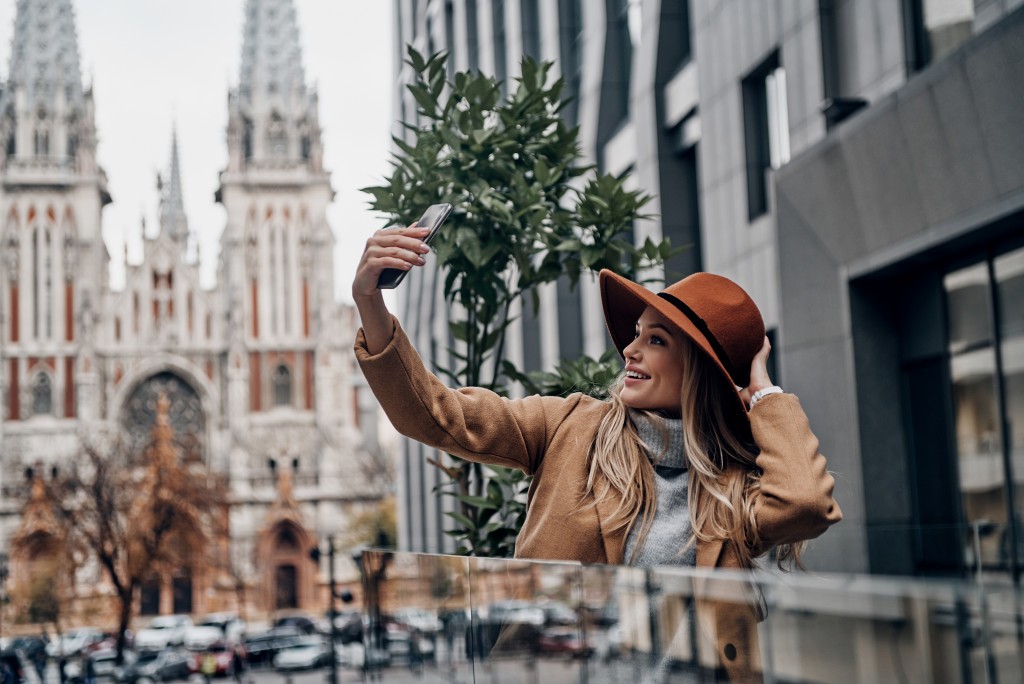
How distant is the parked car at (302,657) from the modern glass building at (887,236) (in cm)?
2194

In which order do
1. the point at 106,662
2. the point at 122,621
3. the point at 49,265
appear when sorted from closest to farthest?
the point at 122,621 → the point at 106,662 → the point at 49,265

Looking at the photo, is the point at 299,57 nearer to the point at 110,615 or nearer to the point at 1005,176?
the point at 110,615

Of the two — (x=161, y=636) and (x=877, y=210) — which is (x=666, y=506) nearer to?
(x=877, y=210)

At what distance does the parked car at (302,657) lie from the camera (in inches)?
1225

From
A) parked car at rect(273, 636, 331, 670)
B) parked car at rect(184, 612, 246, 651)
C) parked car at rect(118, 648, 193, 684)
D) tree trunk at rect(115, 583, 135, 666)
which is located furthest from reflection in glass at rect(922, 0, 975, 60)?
parked car at rect(184, 612, 246, 651)

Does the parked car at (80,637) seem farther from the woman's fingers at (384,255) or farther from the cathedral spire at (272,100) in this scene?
the woman's fingers at (384,255)

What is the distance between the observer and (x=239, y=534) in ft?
190

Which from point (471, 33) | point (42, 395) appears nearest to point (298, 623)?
point (42, 395)

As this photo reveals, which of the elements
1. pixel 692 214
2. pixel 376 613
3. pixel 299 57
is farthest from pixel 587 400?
pixel 299 57

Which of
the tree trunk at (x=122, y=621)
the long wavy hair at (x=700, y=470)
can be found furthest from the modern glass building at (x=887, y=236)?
the tree trunk at (x=122, y=621)

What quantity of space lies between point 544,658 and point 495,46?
892 inches

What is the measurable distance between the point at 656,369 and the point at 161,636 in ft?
138

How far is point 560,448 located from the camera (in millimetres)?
2643

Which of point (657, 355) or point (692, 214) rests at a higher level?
point (692, 214)
